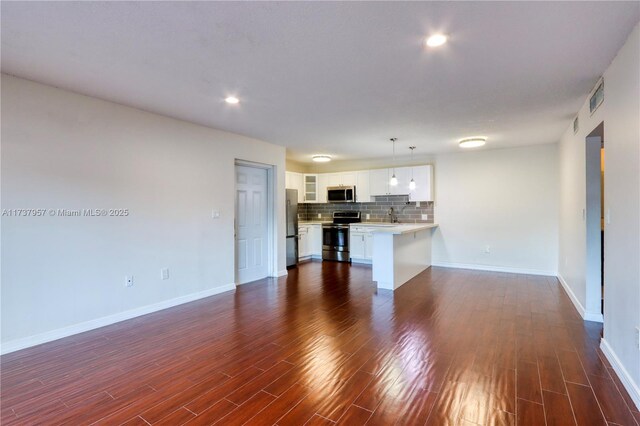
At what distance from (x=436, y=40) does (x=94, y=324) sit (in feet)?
13.6

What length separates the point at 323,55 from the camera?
2426 millimetres

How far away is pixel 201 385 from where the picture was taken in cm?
229

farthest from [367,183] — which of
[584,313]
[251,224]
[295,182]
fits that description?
[584,313]

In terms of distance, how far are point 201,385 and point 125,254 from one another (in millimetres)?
2035

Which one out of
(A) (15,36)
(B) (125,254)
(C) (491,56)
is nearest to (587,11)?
(C) (491,56)

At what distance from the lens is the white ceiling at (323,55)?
1.89 m

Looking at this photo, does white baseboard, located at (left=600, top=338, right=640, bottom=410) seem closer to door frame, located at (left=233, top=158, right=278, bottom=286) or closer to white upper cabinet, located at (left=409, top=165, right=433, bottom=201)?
white upper cabinet, located at (left=409, top=165, right=433, bottom=201)

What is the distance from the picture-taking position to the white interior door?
5.29 m

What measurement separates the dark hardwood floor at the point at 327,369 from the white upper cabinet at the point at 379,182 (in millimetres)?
3531

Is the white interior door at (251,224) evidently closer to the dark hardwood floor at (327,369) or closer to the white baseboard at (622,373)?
the dark hardwood floor at (327,369)

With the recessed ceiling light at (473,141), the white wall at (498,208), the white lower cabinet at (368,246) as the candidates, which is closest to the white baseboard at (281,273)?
the white lower cabinet at (368,246)

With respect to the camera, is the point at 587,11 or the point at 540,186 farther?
the point at 540,186

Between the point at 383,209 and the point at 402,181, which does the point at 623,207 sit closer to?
the point at 402,181

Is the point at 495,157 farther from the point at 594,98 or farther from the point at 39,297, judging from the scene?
the point at 39,297
